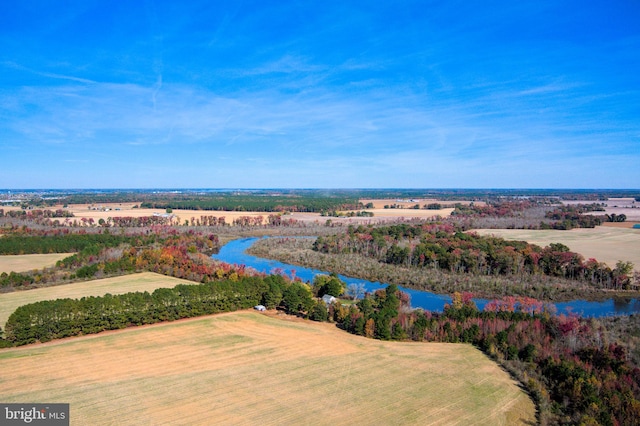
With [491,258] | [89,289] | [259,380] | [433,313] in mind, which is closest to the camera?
[259,380]

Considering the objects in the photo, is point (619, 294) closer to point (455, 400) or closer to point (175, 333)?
point (455, 400)

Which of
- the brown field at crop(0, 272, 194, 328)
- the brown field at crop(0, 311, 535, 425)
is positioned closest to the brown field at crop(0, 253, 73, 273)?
the brown field at crop(0, 272, 194, 328)

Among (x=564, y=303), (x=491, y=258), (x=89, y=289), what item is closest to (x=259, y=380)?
(x=89, y=289)

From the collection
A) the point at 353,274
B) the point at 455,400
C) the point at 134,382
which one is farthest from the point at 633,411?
the point at 353,274

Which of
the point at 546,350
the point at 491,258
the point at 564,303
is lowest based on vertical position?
the point at 564,303

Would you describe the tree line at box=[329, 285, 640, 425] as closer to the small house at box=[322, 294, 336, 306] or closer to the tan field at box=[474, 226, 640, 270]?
the small house at box=[322, 294, 336, 306]

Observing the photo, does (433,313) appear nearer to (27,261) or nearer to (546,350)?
(546,350)
